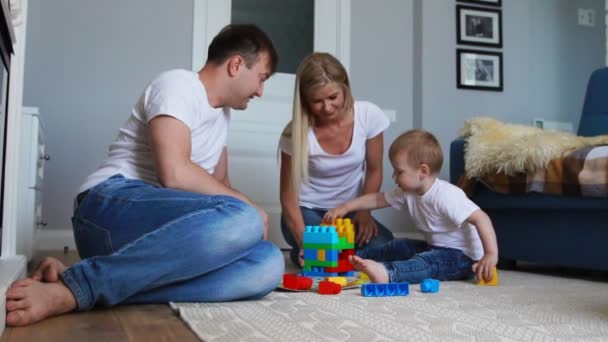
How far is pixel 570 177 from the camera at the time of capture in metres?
1.71

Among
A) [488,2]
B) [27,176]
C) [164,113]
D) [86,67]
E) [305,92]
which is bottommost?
[27,176]

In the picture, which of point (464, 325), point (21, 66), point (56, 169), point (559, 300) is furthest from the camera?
point (56, 169)

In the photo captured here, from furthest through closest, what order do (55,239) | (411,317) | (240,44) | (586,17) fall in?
(586,17), (55,239), (240,44), (411,317)

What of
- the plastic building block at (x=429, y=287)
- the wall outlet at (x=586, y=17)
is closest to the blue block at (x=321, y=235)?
the plastic building block at (x=429, y=287)

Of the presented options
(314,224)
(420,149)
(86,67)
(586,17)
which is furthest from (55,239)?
(586,17)

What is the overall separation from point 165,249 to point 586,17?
11.1ft

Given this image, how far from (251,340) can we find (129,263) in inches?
12.4

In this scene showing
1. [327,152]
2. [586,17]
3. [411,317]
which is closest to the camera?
[411,317]

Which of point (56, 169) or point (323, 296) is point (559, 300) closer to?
point (323, 296)

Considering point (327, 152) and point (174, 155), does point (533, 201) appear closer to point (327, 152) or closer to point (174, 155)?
point (327, 152)

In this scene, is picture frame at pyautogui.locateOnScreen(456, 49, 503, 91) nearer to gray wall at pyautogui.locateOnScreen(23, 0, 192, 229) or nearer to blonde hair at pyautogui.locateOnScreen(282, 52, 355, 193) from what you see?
gray wall at pyautogui.locateOnScreen(23, 0, 192, 229)

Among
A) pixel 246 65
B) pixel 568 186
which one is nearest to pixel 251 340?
pixel 246 65

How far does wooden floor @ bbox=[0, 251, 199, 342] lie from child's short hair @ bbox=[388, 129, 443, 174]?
2.71 ft

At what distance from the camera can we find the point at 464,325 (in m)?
0.96
